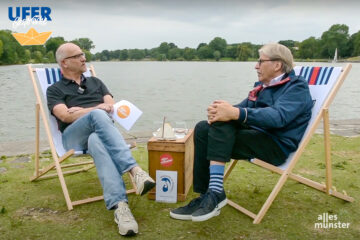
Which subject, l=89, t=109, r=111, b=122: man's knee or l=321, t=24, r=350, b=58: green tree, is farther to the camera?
l=321, t=24, r=350, b=58: green tree

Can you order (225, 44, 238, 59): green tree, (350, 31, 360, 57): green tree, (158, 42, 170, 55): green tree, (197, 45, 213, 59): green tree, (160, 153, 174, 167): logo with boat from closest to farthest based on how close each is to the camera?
(160, 153, 174, 167): logo with boat
(158, 42, 170, 55): green tree
(225, 44, 238, 59): green tree
(197, 45, 213, 59): green tree
(350, 31, 360, 57): green tree

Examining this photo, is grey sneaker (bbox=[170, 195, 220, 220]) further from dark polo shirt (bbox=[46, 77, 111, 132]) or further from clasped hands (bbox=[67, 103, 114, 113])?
dark polo shirt (bbox=[46, 77, 111, 132])

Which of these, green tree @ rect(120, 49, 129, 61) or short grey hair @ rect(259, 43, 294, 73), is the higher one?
short grey hair @ rect(259, 43, 294, 73)

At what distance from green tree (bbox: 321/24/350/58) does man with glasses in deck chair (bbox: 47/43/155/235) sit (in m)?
75.2

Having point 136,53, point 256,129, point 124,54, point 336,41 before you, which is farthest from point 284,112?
point 336,41

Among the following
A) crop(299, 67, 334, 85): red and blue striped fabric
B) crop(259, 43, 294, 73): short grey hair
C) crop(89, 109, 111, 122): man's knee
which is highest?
crop(259, 43, 294, 73): short grey hair

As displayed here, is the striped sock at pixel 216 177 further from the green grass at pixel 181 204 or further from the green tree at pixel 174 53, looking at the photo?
the green tree at pixel 174 53

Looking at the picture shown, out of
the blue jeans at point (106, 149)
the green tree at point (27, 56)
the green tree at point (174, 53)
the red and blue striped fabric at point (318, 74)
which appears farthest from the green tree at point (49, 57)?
the red and blue striped fabric at point (318, 74)

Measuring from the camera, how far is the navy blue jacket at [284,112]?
106 inches

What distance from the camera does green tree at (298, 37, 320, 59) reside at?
2889 inches

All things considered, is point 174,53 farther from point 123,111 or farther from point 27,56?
point 123,111

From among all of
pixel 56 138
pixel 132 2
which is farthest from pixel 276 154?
pixel 132 2

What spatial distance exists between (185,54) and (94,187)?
6538cm

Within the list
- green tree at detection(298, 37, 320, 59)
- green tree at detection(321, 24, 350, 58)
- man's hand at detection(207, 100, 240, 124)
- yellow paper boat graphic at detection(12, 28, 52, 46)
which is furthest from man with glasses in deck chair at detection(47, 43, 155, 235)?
green tree at detection(321, 24, 350, 58)
